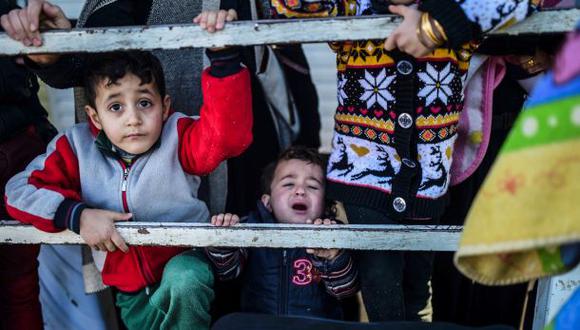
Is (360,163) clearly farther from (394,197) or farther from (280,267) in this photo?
(280,267)

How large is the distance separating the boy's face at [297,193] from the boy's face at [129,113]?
1.53 ft

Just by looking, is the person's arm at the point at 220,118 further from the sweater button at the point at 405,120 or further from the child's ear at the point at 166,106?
the sweater button at the point at 405,120

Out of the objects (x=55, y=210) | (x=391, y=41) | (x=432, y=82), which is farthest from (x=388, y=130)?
(x=55, y=210)

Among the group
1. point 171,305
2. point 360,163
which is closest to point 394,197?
point 360,163

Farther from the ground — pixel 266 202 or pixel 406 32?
pixel 406 32

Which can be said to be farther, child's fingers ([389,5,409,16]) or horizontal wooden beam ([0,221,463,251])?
horizontal wooden beam ([0,221,463,251])

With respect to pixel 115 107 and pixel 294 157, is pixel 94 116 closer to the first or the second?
pixel 115 107

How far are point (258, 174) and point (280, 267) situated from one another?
71cm

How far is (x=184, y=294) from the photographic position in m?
1.73

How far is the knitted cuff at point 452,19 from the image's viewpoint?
1359 millimetres

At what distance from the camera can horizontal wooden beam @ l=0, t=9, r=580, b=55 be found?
135 centimetres

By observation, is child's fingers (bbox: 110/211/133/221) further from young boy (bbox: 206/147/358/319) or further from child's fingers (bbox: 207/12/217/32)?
child's fingers (bbox: 207/12/217/32)

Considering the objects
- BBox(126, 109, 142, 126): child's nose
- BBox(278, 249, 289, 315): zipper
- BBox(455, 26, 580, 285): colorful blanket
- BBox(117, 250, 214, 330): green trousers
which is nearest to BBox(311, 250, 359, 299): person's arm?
BBox(278, 249, 289, 315): zipper

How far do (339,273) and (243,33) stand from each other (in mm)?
791
